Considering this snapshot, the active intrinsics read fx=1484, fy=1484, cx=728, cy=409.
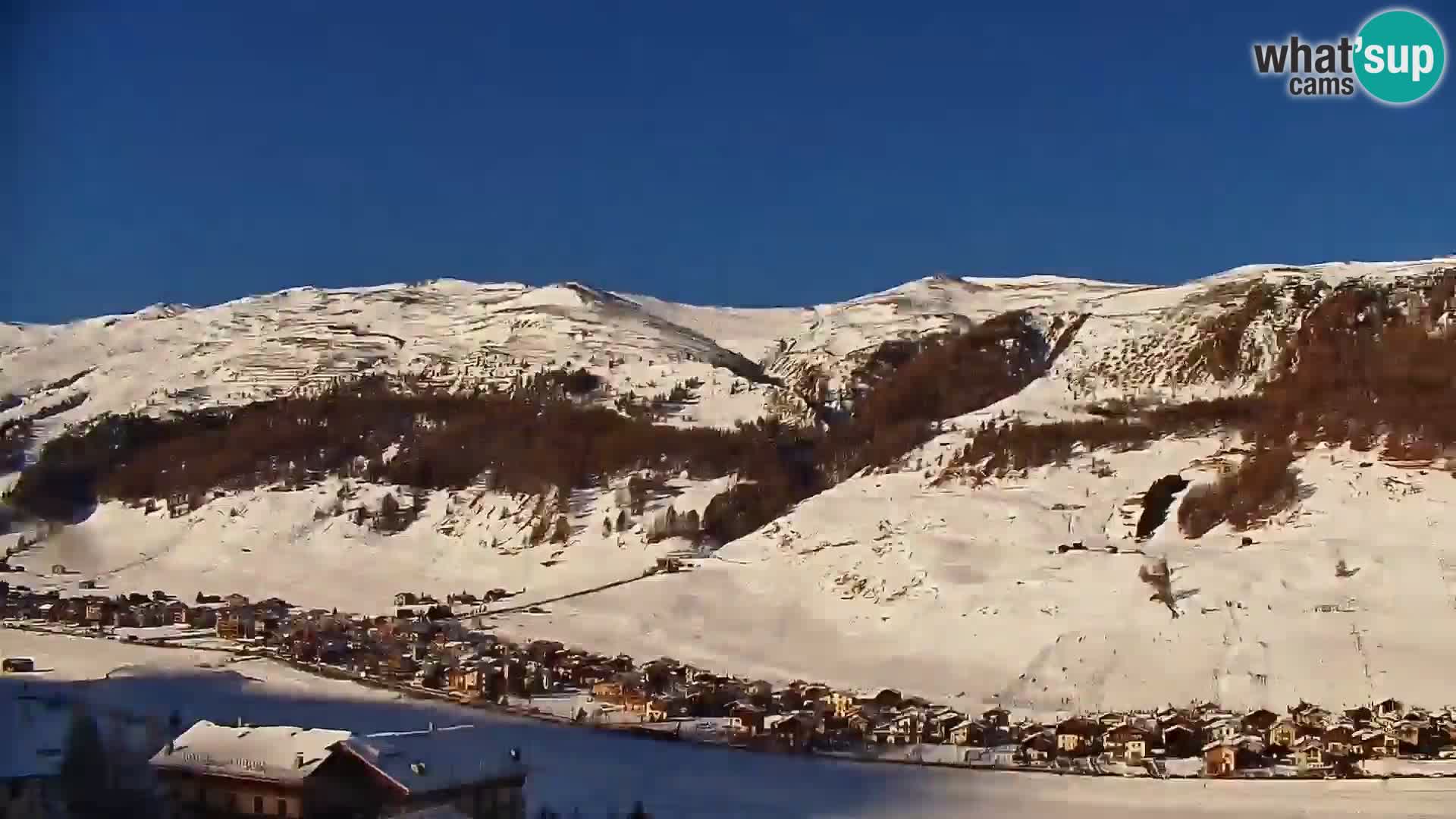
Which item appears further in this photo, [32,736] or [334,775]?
[32,736]

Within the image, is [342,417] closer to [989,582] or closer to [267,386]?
[267,386]

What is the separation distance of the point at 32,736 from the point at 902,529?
25859mm

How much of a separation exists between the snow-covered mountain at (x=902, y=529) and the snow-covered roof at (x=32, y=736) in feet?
49.5

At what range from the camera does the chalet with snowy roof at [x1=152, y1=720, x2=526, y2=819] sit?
1666cm

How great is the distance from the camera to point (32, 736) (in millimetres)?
18562

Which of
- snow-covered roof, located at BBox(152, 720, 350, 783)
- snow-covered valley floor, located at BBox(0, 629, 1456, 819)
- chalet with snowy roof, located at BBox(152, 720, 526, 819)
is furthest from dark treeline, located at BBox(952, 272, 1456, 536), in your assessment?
snow-covered roof, located at BBox(152, 720, 350, 783)

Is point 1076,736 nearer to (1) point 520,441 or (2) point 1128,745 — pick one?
(2) point 1128,745

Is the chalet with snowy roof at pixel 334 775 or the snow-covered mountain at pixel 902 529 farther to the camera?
the snow-covered mountain at pixel 902 529

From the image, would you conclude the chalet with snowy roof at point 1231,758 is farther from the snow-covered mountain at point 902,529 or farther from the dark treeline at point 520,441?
the dark treeline at point 520,441

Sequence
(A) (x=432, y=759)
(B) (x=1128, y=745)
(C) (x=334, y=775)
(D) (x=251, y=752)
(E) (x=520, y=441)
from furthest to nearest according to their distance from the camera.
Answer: (E) (x=520, y=441) < (B) (x=1128, y=745) < (D) (x=251, y=752) < (A) (x=432, y=759) < (C) (x=334, y=775)

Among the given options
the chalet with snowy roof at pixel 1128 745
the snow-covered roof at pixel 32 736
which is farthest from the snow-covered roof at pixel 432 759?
the chalet with snowy roof at pixel 1128 745

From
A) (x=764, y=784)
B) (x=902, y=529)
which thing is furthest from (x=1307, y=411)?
(x=764, y=784)

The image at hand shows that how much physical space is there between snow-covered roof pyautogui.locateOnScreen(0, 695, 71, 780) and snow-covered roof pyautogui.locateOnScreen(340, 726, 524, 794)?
3196mm

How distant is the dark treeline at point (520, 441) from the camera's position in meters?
56.1
